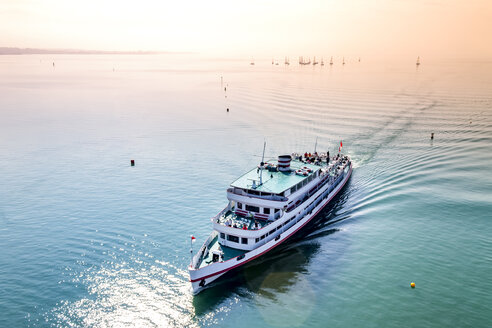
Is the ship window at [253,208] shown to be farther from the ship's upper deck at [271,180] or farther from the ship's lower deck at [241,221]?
the ship's upper deck at [271,180]

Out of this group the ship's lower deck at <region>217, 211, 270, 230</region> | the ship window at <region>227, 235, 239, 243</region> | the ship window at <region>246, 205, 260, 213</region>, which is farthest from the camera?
the ship window at <region>246, 205, 260, 213</region>

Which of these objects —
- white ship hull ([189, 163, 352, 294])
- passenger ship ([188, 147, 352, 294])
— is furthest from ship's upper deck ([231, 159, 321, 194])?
white ship hull ([189, 163, 352, 294])

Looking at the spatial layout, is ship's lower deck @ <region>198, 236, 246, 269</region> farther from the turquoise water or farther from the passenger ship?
the turquoise water

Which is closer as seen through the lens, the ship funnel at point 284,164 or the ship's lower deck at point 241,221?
the ship's lower deck at point 241,221

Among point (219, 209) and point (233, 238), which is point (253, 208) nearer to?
point (233, 238)

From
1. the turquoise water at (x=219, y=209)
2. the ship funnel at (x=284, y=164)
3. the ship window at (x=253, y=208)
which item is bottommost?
the turquoise water at (x=219, y=209)

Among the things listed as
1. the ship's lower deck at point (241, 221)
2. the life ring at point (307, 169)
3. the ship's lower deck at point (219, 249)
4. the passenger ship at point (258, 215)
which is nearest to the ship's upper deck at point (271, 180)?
the passenger ship at point (258, 215)

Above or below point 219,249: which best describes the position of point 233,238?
above

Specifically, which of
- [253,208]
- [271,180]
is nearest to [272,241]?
[253,208]
